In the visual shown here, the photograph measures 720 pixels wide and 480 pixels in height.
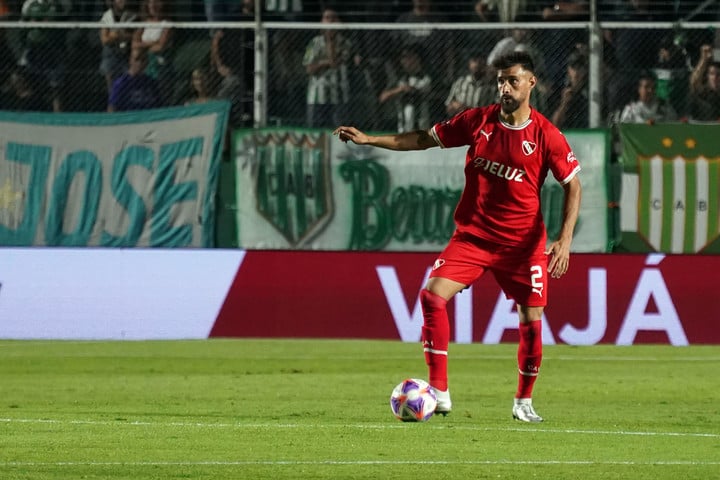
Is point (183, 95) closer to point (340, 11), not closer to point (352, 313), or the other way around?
point (340, 11)

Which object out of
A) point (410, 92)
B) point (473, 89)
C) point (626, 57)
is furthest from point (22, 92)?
point (626, 57)

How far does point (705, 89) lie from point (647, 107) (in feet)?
1.99

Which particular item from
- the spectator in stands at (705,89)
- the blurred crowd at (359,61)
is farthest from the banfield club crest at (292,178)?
the spectator in stands at (705,89)

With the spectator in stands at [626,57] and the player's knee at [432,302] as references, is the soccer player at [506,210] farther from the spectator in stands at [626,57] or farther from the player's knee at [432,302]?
the spectator in stands at [626,57]

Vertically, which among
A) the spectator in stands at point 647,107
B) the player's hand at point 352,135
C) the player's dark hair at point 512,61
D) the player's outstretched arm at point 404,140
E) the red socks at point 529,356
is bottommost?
the red socks at point 529,356

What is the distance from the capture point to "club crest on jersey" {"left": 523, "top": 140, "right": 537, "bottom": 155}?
869cm

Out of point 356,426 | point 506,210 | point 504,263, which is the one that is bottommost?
point 356,426

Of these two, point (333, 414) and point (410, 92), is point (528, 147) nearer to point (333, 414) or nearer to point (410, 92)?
point (333, 414)

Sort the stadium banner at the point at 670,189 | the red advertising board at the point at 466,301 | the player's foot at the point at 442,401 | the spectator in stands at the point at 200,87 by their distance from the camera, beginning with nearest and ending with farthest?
the player's foot at the point at 442,401, the red advertising board at the point at 466,301, the stadium banner at the point at 670,189, the spectator in stands at the point at 200,87

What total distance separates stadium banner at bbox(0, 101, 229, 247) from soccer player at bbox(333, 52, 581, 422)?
7.00 meters

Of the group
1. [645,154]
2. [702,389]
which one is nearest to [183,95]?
[645,154]

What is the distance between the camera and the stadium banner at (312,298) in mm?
14688

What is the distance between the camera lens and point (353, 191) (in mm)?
15609

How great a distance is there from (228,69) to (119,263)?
237 centimetres
